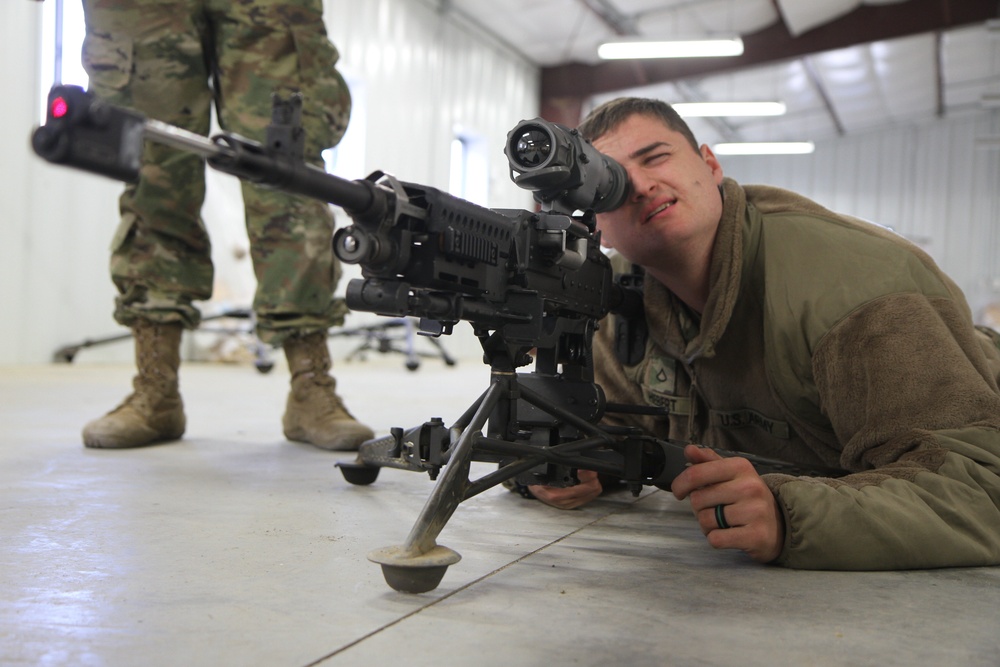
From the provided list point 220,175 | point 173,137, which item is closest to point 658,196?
point 173,137

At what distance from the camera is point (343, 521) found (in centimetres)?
134

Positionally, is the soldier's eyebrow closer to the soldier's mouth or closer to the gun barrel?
the soldier's mouth

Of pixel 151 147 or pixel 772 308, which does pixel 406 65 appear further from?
pixel 772 308

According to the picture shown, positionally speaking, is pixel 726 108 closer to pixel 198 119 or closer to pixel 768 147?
pixel 768 147

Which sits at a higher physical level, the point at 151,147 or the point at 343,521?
the point at 151,147

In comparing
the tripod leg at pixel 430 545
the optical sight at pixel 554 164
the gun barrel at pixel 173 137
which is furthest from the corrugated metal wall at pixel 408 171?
the gun barrel at pixel 173 137

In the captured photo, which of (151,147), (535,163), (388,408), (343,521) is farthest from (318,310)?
(388,408)

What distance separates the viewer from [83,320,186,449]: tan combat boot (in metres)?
2.04

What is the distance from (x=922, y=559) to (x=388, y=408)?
245cm

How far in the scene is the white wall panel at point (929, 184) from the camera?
13867 mm

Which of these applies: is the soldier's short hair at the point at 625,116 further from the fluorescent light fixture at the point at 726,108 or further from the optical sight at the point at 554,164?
the fluorescent light fixture at the point at 726,108

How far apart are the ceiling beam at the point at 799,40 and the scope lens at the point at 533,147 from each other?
8.89 metres

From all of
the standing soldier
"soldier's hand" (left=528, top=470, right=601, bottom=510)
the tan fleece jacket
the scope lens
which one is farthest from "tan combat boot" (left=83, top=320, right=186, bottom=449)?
the scope lens

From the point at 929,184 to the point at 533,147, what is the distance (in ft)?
48.3
